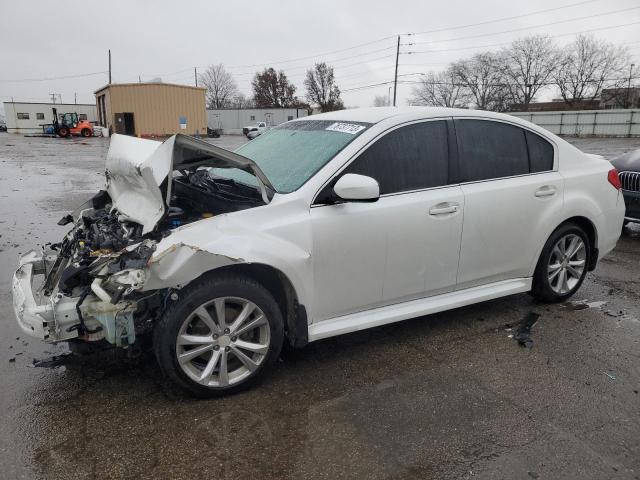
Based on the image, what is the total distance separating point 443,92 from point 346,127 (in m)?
82.9

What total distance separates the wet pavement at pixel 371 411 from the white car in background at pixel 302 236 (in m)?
0.31

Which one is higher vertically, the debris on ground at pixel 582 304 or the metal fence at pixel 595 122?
the metal fence at pixel 595 122

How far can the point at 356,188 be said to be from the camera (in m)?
3.04

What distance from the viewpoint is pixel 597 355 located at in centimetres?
363

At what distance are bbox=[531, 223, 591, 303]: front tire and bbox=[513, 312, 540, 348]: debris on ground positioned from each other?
27cm

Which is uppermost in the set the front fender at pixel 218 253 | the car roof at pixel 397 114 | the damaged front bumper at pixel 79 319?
the car roof at pixel 397 114

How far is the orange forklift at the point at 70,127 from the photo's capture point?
147 ft

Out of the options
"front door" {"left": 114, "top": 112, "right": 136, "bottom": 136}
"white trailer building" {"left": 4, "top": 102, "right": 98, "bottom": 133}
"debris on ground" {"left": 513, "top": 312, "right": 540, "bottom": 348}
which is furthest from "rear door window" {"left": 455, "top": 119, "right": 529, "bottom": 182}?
"white trailer building" {"left": 4, "top": 102, "right": 98, "bottom": 133}

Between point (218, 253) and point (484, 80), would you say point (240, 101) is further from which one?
point (218, 253)

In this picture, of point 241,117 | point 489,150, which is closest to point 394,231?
point 489,150

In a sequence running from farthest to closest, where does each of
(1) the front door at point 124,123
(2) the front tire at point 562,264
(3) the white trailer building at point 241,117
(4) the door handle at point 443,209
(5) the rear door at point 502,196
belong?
(3) the white trailer building at point 241,117
(1) the front door at point 124,123
(2) the front tire at point 562,264
(5) the rear door at point 502,196
(4) the door handle at point 443,209

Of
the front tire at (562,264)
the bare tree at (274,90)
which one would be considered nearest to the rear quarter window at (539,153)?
the front tire at (562,264)

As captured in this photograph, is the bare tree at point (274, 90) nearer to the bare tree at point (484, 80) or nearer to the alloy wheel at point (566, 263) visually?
the bare tree at point (484, 80)

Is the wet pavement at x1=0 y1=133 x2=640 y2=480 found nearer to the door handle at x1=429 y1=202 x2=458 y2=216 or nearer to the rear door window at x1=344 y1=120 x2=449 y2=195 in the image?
the door handle at x1=429 y1=202 x2=458 y2=216
